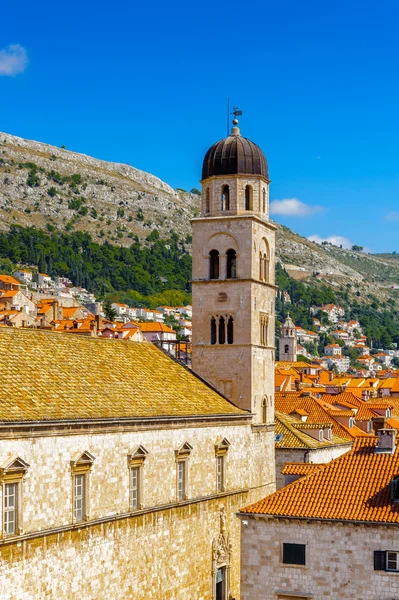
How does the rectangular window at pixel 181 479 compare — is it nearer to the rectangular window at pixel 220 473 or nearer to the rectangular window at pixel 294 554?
the rectangular window at pixel 220 473

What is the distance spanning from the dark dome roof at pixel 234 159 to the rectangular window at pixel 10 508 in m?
22.7

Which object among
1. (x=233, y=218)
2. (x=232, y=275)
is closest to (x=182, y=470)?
(x=232, y=275)

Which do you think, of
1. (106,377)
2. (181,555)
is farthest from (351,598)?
(106,377)

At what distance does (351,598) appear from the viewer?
31.3 m

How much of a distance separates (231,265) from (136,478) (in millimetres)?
15065

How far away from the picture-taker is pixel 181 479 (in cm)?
4003

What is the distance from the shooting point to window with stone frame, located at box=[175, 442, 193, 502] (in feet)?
130

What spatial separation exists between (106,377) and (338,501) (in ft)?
34.1

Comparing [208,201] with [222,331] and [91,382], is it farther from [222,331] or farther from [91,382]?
[91,382]

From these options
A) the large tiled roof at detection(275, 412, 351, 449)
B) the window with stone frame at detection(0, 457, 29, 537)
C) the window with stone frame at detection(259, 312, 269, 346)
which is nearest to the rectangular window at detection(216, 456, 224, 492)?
the window with stone frame at detection(259, 312, 269, 346)

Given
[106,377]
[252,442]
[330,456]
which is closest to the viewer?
[106,377]

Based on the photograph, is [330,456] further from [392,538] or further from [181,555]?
[392,538]

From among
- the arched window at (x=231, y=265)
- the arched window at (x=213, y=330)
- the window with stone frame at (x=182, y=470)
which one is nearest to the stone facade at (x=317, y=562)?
the window with stone frame at (x=182, y=470)

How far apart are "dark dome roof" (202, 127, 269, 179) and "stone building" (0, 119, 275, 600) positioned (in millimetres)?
85
